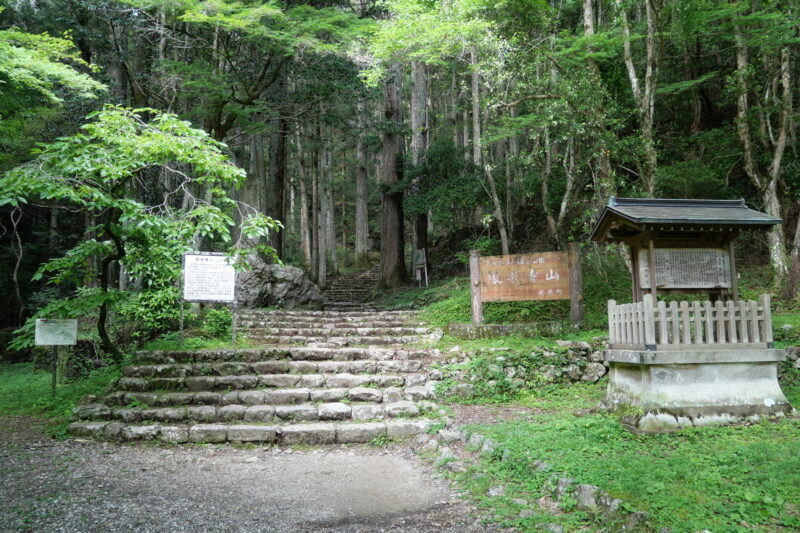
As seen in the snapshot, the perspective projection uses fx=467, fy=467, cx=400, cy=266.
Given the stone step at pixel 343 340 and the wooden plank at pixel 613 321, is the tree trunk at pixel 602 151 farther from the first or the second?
the stone step at pixel 343 340

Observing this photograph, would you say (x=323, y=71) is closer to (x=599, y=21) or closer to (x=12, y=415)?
(x=599, y=21)

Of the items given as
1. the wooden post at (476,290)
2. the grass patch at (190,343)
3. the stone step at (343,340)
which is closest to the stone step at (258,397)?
the grass patch at (190,343)

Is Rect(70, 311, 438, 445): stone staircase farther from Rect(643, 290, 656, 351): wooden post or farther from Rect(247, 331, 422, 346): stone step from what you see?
Rect(643, 290, 656, 351): wooden post

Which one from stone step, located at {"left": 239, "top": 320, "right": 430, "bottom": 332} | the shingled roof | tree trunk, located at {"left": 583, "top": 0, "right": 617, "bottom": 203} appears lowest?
stone step, located at {"left": 239, "top": 320, "right": 430, "bottom": 332}

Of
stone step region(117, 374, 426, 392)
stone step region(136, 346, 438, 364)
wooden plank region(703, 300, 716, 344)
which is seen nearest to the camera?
wooden plank region(703, 300, 716, 344)

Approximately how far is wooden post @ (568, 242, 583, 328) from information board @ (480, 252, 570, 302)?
3.1 inches

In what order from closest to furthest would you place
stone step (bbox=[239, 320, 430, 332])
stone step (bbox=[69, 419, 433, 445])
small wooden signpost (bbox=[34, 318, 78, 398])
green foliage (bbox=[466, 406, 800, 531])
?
green foliage (bbox=[466, 406, 800, 531]) < stone step (bbox=[69, 419, 433, 445]) < small wooden signpost (bbox=[34, 318, 78, 398]) < stone step (bbox=[239, 320, 430, 332])

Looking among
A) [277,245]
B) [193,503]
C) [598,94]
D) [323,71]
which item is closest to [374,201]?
[277,245]

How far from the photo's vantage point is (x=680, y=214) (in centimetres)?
599

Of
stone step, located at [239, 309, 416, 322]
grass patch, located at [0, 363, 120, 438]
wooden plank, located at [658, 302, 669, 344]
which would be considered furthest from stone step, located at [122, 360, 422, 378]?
wooden plank, located at [658, 302, 669, 344]

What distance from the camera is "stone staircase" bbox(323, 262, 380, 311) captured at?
16.3 m

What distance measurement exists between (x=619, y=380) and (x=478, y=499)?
292 centimetres

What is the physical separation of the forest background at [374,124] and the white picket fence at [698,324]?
4.43 metres

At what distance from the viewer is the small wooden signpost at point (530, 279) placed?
9.06m
